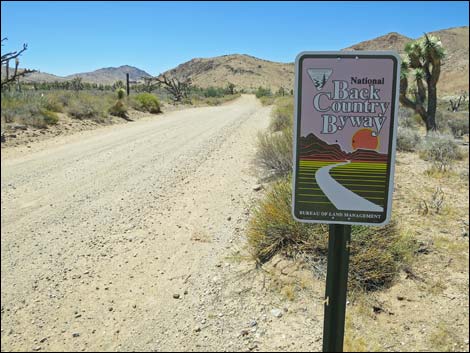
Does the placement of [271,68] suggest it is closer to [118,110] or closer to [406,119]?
[406,119]

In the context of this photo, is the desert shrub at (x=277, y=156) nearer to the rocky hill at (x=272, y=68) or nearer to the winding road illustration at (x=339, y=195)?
the winding road illustration at (x=339, y=195)

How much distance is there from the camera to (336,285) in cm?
212

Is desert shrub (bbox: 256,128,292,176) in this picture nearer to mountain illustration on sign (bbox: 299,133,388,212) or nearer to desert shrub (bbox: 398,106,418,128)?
mountain illustration on sign (bbox: 299,133,388,212)

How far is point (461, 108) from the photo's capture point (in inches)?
1256

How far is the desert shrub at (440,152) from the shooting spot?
9.52 m

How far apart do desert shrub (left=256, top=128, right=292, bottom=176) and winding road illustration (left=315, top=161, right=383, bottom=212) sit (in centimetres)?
518

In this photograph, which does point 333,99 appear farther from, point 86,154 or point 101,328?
point 86,154

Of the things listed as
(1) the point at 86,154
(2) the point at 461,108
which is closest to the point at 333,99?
(1) the point at 86,154

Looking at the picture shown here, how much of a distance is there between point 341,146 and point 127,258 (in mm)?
3184

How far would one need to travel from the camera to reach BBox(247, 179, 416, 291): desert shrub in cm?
400

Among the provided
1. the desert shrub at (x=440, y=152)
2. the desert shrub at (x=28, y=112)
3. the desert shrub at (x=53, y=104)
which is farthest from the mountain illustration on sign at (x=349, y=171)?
the desert shrub at (x=53, y=104)

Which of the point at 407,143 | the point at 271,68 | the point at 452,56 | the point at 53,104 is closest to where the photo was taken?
the point at 407,143

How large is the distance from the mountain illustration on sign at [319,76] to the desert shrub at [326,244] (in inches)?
94.7

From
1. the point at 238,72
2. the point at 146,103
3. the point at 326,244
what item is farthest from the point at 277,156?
the point at 238,72
